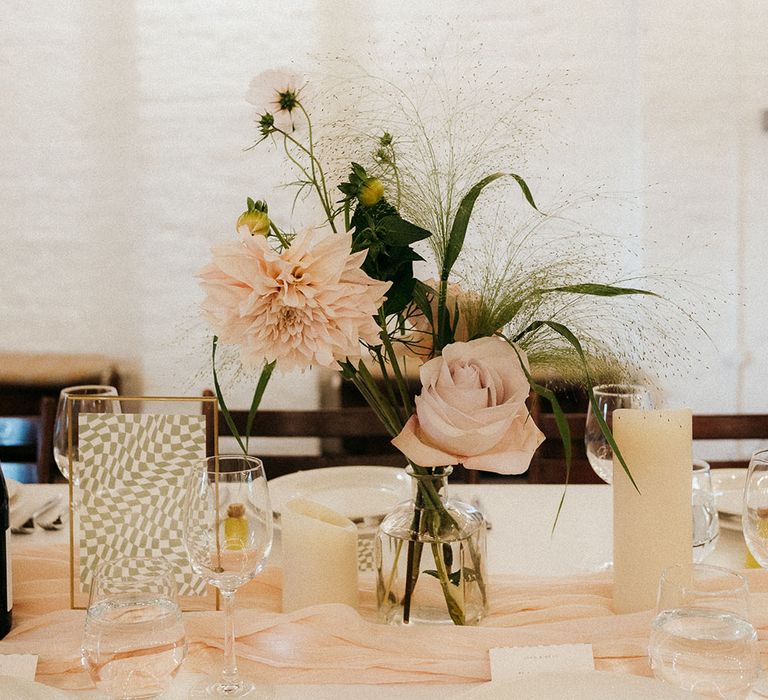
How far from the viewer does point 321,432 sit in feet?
6.12

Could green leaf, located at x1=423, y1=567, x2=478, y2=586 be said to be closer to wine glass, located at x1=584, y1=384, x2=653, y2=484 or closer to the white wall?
wine glass, located at x1=584, y1=384, x2=653, y2=484

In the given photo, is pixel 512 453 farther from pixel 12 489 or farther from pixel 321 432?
pixel 321 432

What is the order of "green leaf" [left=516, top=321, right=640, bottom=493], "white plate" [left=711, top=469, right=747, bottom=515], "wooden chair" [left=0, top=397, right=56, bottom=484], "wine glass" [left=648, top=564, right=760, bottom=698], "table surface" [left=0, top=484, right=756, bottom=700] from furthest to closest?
"wooden chair" [left=0, top=397, right=56, bottom=484], "white plate" [left=711, top=469, right=747, bottom=515], "table surface" [left=0, top=484, right=756, bottom=700], "green leaf" [left=516, top=321, right=640, bottom=493], "wine glass" [left=648, top=564, right=760, bottom=698]

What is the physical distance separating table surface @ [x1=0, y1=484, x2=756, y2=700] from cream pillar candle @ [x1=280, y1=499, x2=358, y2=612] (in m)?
0.15

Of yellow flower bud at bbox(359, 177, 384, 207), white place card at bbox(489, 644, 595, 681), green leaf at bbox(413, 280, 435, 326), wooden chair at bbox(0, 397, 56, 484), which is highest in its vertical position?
yellow flower bud at bbox(359, 177, 384, 207)

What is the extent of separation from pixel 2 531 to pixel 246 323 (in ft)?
1.27

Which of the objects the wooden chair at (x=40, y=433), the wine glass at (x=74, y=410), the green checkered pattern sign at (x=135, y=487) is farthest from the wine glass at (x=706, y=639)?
the wooden chair at (x=40, y=433)

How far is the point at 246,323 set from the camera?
0.73 meters

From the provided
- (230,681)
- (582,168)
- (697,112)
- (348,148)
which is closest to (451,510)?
(230,681)

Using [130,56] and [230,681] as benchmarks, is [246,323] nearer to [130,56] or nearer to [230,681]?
[230,681]

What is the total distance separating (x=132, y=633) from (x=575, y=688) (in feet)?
1.22

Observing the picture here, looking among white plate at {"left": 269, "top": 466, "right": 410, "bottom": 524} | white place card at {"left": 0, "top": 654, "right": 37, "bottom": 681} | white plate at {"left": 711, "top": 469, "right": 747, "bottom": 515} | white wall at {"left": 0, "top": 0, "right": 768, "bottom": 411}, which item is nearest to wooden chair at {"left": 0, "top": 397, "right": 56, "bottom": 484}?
white plate at {"left": 269, "top": 466, "right": 410, "bottom": 524}

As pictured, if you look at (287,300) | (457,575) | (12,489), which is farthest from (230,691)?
(12,489)

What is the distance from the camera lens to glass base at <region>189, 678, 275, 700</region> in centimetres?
79
